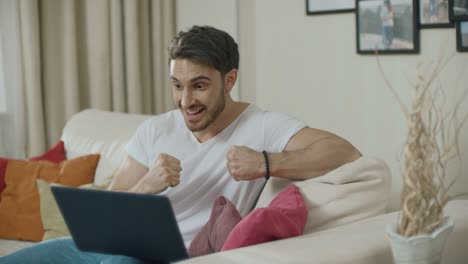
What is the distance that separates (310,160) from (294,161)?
5 centimetres

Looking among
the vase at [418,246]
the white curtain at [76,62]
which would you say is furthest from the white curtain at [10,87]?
the vase at [418,246]

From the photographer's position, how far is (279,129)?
107 inches

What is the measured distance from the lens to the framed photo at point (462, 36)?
3025 millimetres

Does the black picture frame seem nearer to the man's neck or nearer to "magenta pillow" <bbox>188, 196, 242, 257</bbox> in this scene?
the man's neck

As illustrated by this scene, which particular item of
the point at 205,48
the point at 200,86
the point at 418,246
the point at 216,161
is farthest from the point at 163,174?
the point at 418,246

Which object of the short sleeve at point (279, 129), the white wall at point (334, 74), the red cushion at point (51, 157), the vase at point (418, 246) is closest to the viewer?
the vase at point (418, 246)

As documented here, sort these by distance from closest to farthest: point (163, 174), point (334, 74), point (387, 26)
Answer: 1. point (163, 174)
2. point (387, 26)
3. point (334, 74)

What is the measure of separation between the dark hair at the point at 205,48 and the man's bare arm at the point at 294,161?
0.33 m

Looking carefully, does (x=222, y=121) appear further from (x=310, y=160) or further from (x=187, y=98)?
(x=310, y=160)

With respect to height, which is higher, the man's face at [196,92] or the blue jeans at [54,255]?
the man's face at [196,92]

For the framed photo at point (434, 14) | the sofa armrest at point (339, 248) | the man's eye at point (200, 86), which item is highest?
the framed photo at point (434, 14)

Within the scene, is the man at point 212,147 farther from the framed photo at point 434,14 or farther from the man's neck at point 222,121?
the framed photo at point 434,14

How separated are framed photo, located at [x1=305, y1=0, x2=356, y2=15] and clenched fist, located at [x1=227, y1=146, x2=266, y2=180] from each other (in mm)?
1229

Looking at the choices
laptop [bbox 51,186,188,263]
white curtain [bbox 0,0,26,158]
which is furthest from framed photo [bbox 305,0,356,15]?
laptop [bbox 51,186,188,263]
